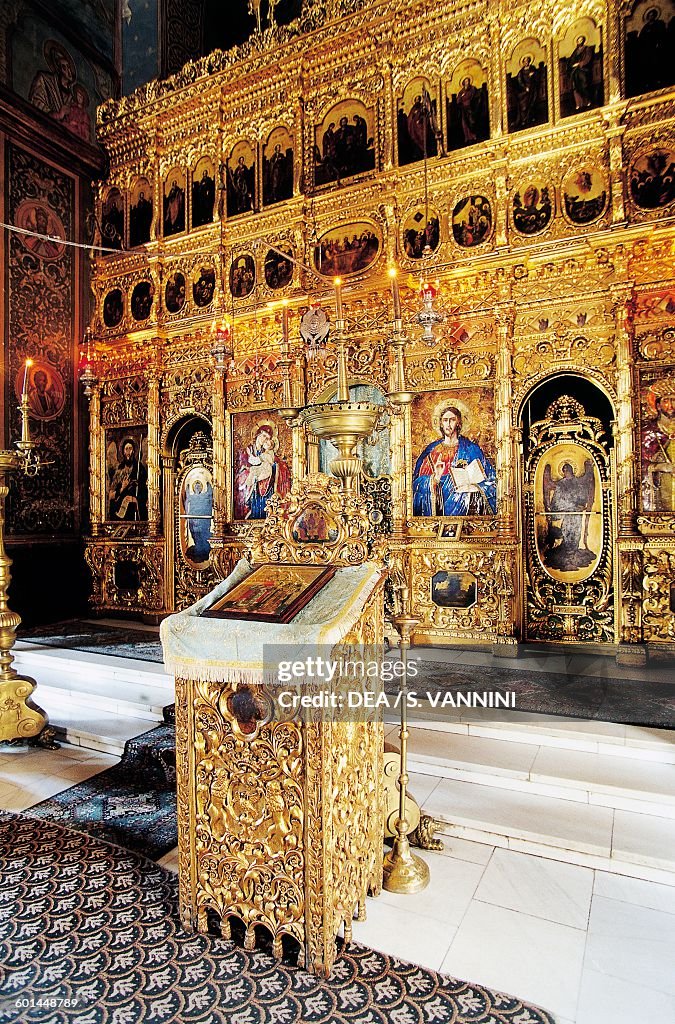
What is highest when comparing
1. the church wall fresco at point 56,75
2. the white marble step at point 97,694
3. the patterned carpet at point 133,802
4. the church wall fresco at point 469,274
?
the church wall fresco at point 56,75

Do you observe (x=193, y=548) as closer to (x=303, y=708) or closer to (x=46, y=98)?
(x=303, y=708)

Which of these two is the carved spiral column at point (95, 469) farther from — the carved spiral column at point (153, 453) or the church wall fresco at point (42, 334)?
the carved spiral column at point (153, 453)

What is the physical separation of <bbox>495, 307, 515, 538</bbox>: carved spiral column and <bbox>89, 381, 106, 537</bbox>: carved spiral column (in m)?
6.05

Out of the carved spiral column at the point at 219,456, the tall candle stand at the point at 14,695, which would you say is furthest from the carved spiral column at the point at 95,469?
the tall candle stand at the point at 14,695

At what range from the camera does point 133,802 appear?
11.1 feet

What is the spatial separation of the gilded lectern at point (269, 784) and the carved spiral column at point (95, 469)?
6.93m

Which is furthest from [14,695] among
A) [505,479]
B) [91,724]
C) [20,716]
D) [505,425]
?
[505,425]

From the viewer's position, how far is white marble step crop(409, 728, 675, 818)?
297cm

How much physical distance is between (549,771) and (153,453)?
22.4 ft

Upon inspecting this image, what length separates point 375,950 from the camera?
2.11m

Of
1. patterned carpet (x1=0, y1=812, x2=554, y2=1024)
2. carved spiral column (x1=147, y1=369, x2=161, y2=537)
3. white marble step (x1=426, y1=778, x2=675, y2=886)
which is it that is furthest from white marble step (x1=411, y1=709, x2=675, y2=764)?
carved spiral column (x1=147, y1=369, x2=161, y2=537)

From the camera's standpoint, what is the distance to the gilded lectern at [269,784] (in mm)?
1986

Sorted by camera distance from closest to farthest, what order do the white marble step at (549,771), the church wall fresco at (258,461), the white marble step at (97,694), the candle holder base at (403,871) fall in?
the candle holder base at (403,871)
the white marble step at (549,771)
the white marble step at (97,694)
the church wall fresco at (258,461)

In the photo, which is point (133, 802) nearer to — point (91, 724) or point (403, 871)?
point (91, 724)
